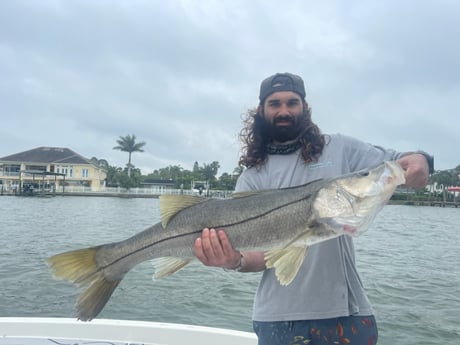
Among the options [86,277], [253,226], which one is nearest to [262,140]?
[253,226]

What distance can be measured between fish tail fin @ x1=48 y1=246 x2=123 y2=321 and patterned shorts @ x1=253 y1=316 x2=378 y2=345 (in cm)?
106

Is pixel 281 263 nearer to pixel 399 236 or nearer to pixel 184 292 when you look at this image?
pixel 184 292

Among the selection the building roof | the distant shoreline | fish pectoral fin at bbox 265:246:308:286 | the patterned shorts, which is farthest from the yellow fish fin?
the building roof

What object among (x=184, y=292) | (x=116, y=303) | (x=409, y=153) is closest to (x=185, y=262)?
(x=409, y=153)

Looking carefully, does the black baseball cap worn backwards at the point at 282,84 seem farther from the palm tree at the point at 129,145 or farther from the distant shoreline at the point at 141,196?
the palm tree at the point at 129,145

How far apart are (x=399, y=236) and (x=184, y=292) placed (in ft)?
56.6

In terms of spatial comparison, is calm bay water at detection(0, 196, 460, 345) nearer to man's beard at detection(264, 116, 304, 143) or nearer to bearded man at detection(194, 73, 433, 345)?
bearded man at detection(194, 73, 433, 345)

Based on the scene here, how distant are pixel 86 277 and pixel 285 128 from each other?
1.64 m

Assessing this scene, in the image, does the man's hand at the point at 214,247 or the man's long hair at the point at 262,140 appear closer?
the man's hand at the point at 214,247

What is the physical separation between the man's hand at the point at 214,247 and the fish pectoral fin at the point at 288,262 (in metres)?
0.30

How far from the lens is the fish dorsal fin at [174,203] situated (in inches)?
104

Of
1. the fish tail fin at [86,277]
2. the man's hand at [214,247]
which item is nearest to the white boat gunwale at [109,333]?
the fish tail fin at [86,277]

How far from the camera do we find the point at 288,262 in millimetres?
2297

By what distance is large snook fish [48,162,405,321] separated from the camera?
7.49 ft
